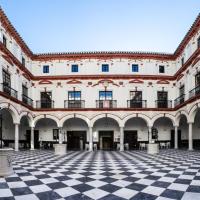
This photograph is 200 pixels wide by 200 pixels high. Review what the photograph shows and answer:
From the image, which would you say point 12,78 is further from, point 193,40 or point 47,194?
point 193,40

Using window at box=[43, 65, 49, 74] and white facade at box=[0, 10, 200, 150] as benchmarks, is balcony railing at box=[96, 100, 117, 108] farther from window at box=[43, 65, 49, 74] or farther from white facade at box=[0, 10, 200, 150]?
window at box=[43, 65, 49, 74]

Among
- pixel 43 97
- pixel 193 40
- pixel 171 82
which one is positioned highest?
pixel 193 40

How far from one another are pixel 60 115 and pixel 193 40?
13.4 m

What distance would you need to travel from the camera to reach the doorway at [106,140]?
21859 mm

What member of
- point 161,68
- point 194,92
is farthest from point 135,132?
point 194,92

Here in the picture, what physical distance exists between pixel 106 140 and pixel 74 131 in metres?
3.54

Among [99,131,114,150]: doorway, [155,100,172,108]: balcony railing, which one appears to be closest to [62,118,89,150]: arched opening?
[99,131,114,150]: doorway

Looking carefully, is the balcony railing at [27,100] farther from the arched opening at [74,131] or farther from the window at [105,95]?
the window at [105,95]

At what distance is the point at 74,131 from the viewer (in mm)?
21984

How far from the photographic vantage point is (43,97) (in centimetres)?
2117

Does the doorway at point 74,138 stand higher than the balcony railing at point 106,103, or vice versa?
the balcony railing at point 106,103

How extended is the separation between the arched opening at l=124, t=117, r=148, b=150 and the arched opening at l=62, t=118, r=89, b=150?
14.2 ft

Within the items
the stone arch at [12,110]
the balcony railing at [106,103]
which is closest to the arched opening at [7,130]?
the stone arch at [12,110]

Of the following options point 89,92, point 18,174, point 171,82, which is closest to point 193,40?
point 171,82
